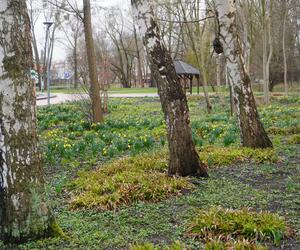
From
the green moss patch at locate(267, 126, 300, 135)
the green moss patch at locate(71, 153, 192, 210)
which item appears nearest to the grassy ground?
the green moss patch at locate(71, 153, 192, 210)

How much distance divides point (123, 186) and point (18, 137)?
2126 mm

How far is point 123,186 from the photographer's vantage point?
5.79 meters

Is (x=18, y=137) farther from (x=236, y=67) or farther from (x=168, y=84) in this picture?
(x=236, y=67)

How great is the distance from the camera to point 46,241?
4148 mm

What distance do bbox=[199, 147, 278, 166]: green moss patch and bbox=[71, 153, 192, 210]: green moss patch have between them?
3.20ft

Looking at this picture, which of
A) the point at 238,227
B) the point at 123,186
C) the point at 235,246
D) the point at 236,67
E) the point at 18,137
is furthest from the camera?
the point at 236,67

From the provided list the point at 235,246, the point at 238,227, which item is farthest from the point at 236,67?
the point at 235,246

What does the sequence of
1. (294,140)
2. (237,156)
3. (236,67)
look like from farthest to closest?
(294,140)
(236,67)
(237,156)

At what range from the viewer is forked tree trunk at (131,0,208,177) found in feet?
20.2

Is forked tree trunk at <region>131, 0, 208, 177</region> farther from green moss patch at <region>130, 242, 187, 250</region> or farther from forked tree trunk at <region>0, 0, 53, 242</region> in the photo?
green moss patch at <region>130, 242, 187, 250</region>

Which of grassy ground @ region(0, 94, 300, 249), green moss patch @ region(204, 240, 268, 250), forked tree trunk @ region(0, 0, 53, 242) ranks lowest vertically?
grassy ground @ region(0, 94, 300, 249)

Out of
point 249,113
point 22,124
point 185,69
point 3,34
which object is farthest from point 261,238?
point 185,69

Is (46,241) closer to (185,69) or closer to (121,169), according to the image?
(121,169)

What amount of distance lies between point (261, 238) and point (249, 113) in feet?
14.5
